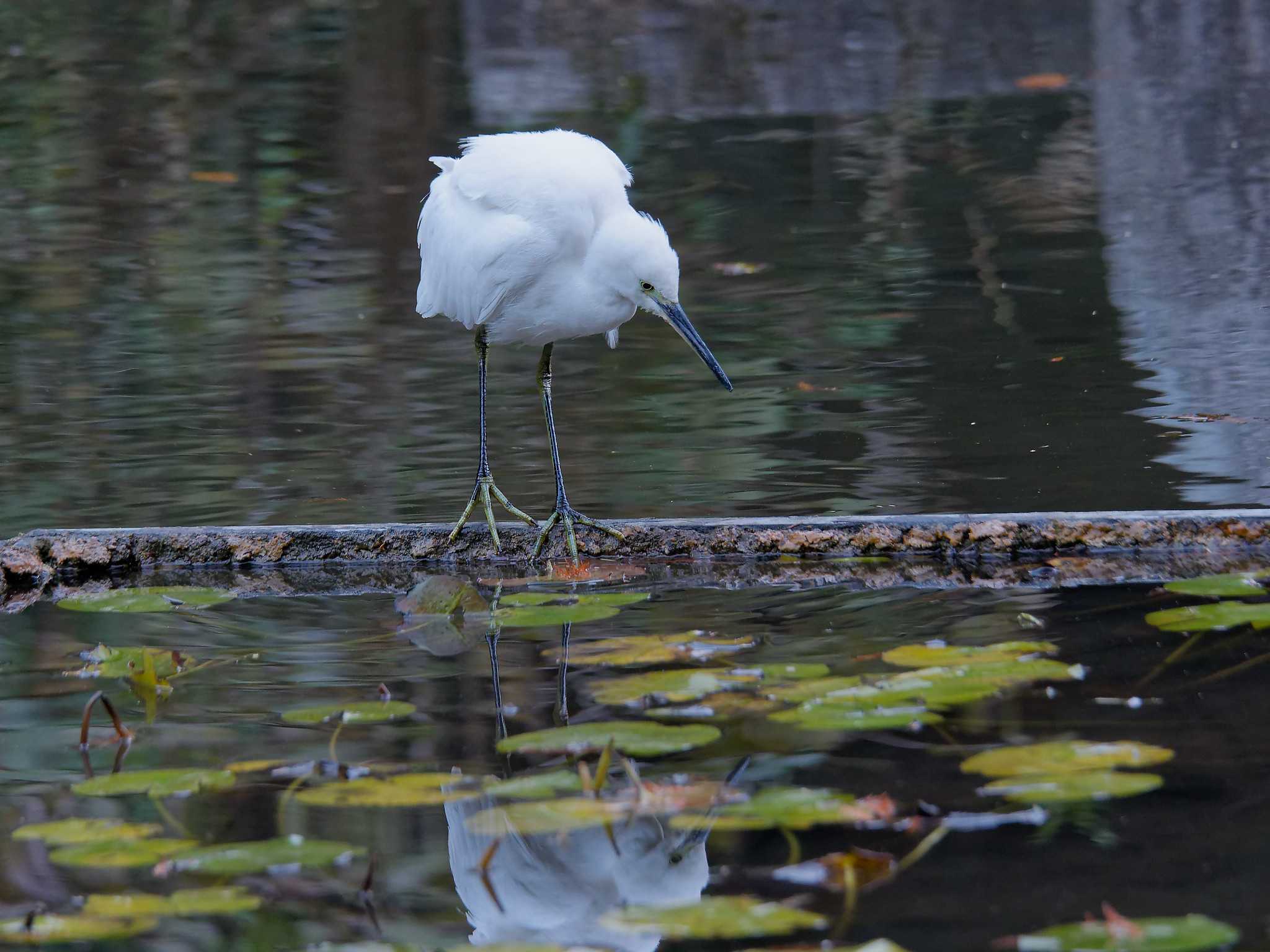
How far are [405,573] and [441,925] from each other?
1.68m

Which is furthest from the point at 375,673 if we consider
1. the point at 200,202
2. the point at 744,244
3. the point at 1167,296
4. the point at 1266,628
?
the point at 200,202

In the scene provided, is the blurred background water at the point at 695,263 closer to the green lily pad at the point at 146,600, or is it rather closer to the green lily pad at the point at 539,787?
the green lily pad at the point at 146,600

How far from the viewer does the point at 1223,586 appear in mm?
3045

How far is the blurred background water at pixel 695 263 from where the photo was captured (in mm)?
4332

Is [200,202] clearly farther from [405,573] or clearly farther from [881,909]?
[881,909]

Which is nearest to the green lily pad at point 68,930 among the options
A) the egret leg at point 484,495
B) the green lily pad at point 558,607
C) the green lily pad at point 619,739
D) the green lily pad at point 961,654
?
the green lily pad at point 619,739

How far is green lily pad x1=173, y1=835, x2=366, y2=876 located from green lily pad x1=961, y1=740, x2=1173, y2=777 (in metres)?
0.90

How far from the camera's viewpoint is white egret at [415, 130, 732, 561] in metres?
3.68

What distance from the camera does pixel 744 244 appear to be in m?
7.47

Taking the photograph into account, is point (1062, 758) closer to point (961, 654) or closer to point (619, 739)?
point (961, 654)

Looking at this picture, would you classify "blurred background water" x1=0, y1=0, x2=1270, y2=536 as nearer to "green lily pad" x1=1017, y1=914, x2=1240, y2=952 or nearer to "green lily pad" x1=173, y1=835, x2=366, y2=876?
"green lily pad" x1=173, y1=835, x2=366, y2=876

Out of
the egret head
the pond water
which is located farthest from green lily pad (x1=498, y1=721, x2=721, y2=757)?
the egret head

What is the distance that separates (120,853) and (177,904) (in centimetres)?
21

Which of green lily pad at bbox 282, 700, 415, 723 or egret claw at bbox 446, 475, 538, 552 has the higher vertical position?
green lily pad at bbox 282, 700, 415, 723
